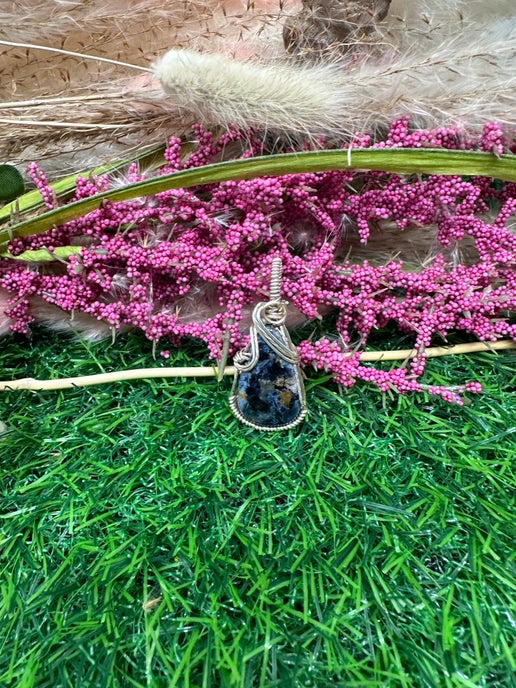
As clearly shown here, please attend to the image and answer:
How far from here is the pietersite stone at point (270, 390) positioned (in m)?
0.55

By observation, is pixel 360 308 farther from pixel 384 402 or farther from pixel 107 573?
pixel 107 573

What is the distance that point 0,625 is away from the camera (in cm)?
42

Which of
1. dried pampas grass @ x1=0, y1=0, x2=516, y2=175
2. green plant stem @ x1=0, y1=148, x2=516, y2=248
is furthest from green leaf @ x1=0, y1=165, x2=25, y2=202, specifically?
green plant stem @ x1=0, y1=148, x2=516, y2=248

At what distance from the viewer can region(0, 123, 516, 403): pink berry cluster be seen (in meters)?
0.56

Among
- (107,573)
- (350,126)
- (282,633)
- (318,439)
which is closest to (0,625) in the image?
(107,573)

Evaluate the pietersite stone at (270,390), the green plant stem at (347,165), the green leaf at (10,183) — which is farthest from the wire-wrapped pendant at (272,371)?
the green leaf at (10,183)

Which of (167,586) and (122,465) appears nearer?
(167,586)

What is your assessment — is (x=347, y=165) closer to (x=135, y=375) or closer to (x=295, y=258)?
(x=295, y=258)

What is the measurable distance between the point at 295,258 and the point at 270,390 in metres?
0.16

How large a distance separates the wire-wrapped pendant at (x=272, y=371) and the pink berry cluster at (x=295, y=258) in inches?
1.4

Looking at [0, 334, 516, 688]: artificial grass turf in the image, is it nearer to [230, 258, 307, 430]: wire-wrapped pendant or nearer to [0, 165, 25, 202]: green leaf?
[230, 258, 307, 430]: wire-wrapped pendant

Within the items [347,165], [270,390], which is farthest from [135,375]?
[347,165]

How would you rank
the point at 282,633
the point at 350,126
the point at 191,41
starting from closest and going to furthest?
1. the point at 282,633
2. the point at 350,126
3. the point at 191,41

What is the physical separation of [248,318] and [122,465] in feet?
0.76
